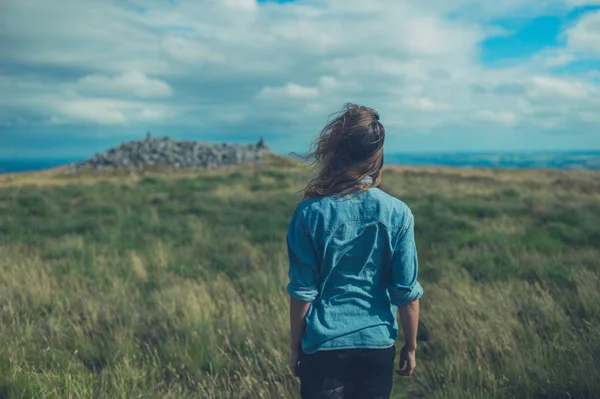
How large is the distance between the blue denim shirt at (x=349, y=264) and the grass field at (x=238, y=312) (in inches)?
60.3

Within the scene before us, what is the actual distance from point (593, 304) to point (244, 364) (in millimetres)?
3299

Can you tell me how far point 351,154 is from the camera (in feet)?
7.20

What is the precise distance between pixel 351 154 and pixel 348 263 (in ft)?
1.57

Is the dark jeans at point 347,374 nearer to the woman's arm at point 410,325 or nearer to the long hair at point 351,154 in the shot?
the woman's arm at point 410,325

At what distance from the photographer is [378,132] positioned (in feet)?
7.17

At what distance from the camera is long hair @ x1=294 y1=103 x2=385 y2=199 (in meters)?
2.16

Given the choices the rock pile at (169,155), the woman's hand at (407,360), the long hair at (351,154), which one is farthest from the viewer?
the rock pile at (169,155)

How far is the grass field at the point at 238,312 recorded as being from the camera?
3652mm

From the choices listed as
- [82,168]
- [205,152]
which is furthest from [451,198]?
[82,168]

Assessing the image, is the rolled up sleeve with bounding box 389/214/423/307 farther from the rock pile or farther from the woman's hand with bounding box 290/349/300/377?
the rock pile

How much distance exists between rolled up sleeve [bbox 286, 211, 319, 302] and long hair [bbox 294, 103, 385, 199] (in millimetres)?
173

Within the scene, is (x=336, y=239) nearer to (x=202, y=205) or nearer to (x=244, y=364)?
(x=244, y=364)

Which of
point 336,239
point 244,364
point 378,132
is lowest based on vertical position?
point 244,364

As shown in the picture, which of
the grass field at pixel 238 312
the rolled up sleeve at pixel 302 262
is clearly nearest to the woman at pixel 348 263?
the rolled up sleeve at pixel 302 262
